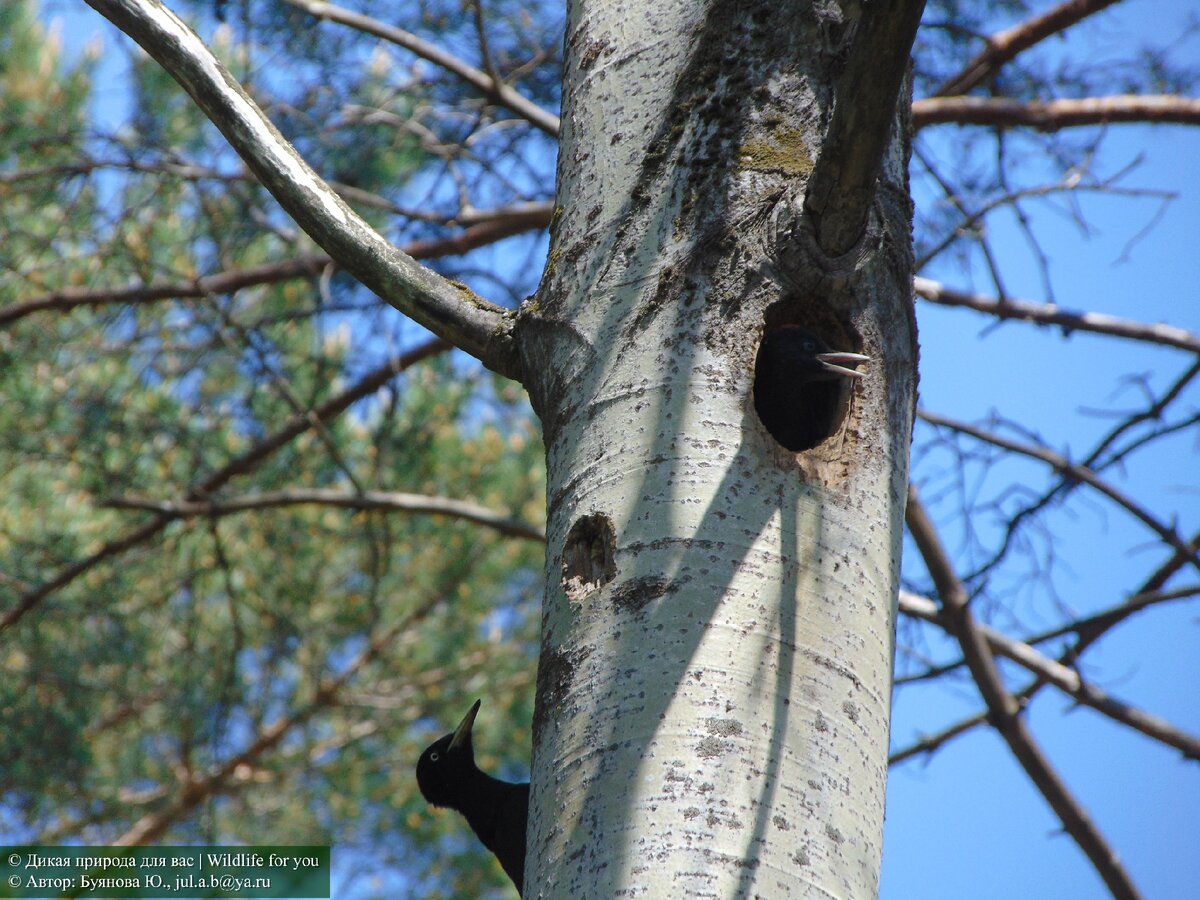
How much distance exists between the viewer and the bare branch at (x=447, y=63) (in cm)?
425

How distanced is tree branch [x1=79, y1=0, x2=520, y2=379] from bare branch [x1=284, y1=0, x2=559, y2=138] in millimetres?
2338

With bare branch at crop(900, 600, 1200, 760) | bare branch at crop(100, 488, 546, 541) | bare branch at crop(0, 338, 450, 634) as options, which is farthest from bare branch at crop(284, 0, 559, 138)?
bare branch at crop(900, 600, 1200, 760)

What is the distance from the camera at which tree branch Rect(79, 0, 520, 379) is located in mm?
1906

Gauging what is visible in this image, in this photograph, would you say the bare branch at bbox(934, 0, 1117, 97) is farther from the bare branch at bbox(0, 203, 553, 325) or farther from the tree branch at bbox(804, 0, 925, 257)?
the tree branch at bbox(804, 0, 925, 257)

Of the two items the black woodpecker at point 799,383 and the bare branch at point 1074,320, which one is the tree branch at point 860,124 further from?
the bare branch at point 1074,320

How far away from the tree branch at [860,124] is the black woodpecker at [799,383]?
0.65 ft

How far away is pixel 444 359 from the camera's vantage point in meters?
5.07

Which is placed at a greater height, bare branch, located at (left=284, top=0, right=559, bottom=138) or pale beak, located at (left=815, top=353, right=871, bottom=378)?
bare branch, located at (left=284, top=0, right=559, bottom=138)

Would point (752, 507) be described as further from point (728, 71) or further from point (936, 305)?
point (936, 305)

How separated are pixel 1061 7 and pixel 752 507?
3.45 meters

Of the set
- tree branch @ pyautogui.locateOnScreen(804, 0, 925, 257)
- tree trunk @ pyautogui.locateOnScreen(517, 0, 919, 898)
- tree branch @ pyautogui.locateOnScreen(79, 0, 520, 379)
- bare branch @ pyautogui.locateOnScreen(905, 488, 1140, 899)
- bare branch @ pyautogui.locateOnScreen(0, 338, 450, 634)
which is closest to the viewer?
tree trunk @ pyautogui.locateOnScreen(517, 0, 919, 898)

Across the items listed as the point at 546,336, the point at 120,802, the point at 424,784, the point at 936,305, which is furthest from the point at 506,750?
the point at 546,336

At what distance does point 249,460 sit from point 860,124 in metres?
3.68

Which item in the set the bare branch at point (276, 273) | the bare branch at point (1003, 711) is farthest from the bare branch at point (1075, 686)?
the bare branch at point (276, 273)
